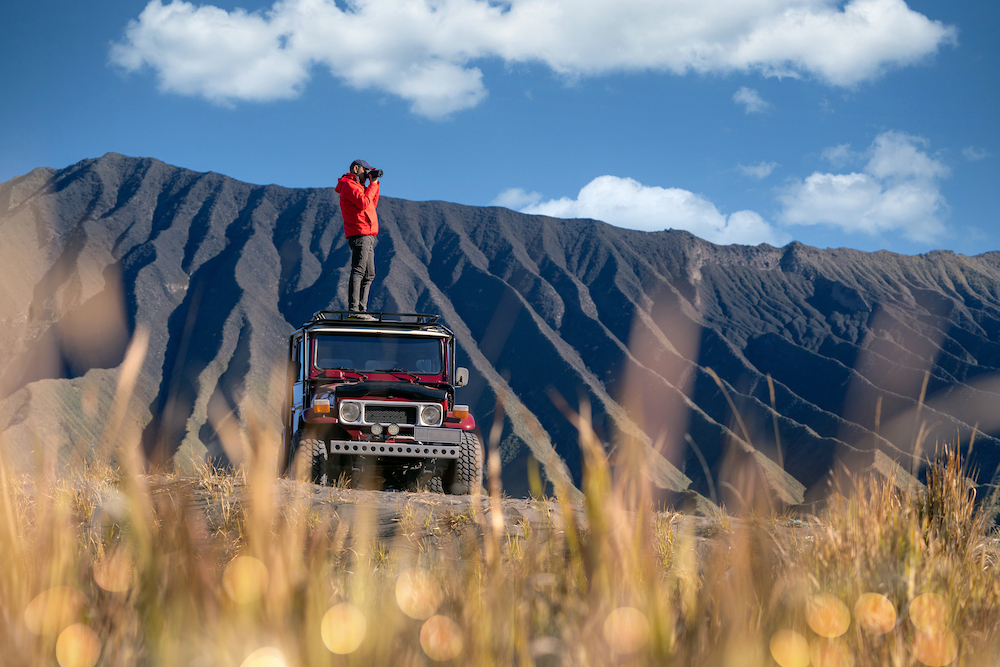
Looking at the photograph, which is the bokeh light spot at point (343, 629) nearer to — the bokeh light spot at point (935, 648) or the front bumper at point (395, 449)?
the bokeh light spot at point (935, 648)

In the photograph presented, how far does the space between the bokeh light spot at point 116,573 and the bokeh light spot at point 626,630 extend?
1639 mm

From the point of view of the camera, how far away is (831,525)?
3658 millimetres

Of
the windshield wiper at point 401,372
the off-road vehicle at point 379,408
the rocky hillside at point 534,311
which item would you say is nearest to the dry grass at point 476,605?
the off-road vehicle at point 379,408

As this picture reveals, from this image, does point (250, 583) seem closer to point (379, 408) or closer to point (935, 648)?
point (935, 648)

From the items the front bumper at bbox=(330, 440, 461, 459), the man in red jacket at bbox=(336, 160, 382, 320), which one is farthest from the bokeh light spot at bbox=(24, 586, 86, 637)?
the man in red jacket at bbox=(336, 160, 382, 320)

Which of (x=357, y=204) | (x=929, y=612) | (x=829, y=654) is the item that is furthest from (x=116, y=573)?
(x=357, y=204)

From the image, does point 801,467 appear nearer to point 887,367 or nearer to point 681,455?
point 681,455

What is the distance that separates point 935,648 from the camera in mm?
2281

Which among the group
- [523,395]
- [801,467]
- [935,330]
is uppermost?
[935,330]

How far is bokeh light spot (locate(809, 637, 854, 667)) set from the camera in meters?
1.94

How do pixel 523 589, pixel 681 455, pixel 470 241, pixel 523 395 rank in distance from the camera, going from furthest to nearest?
1. pixel 470 241
2. pixel 523 395
3. pixel 681 455
4. pixel 523 589

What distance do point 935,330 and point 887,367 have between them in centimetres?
1550

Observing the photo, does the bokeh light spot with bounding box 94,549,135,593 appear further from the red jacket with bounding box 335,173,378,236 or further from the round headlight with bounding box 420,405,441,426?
the red jacket with bounding box 335,173,378,236

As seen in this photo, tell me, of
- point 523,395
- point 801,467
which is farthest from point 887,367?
point 523,395
